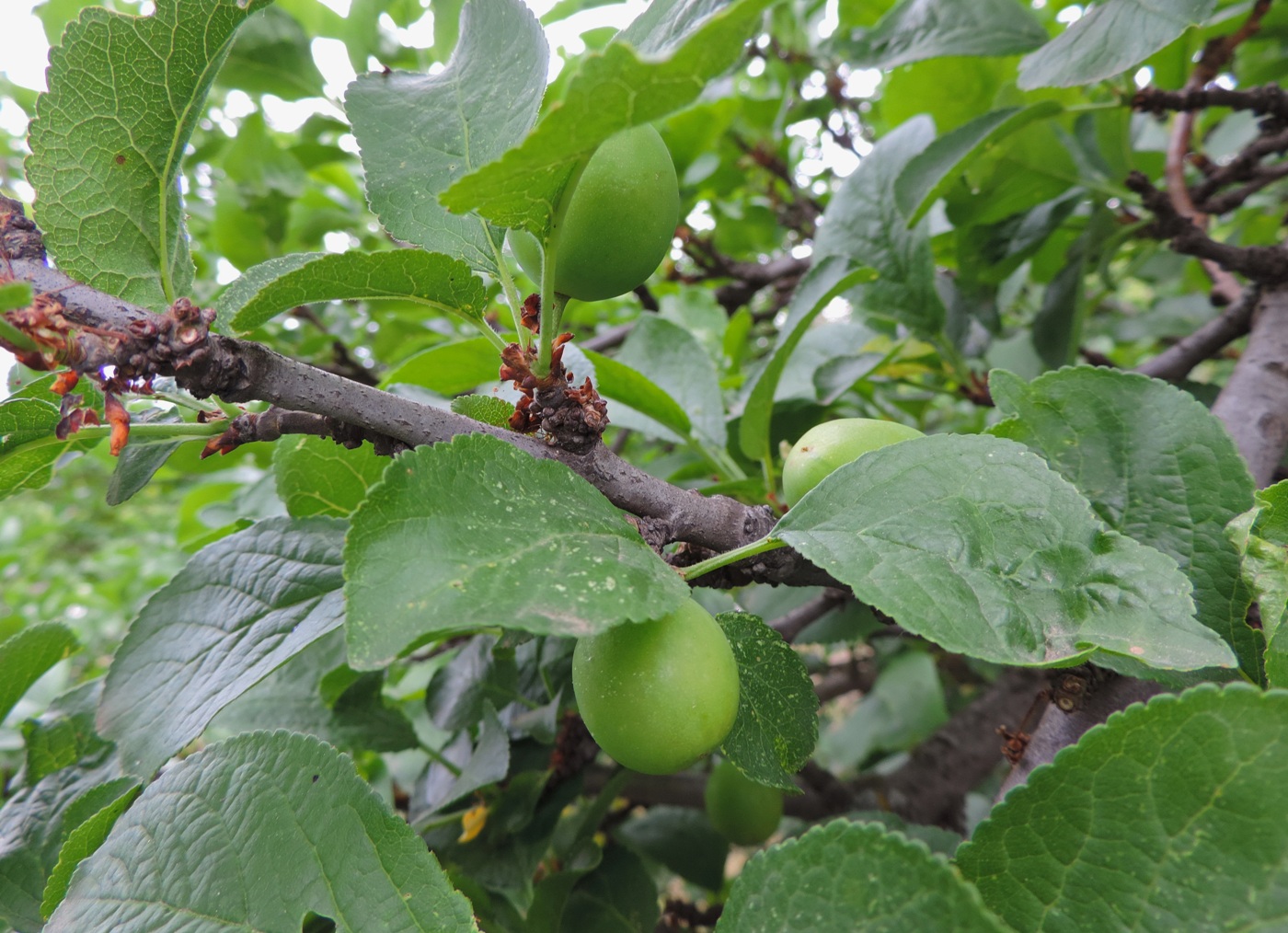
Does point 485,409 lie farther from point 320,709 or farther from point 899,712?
point 899,712

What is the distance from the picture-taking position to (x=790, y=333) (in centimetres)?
116

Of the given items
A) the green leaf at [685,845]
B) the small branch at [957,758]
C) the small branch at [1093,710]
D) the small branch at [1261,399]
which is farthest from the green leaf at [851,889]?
the small branch at [957,758]

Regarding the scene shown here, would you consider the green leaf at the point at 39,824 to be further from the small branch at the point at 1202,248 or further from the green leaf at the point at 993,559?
the small branch at the point at 1202,248

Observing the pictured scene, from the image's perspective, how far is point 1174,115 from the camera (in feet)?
6.34

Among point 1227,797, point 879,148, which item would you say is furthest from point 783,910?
point 879,148

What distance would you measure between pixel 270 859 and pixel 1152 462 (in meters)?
0.92

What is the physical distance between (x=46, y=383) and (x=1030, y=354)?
1.69 m

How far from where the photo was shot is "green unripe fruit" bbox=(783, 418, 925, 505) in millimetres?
861

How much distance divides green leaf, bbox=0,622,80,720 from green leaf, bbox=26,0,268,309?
57cm

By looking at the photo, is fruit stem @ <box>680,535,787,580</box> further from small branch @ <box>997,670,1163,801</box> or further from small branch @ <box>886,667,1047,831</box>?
small branch @ <box>886,667,1047,831</box>

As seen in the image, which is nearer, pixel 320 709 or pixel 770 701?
pixel 770 701

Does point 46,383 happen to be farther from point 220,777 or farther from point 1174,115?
point 1174,115

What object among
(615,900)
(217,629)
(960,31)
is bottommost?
(615,900)

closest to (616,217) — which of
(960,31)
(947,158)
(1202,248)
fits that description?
(947,158)
